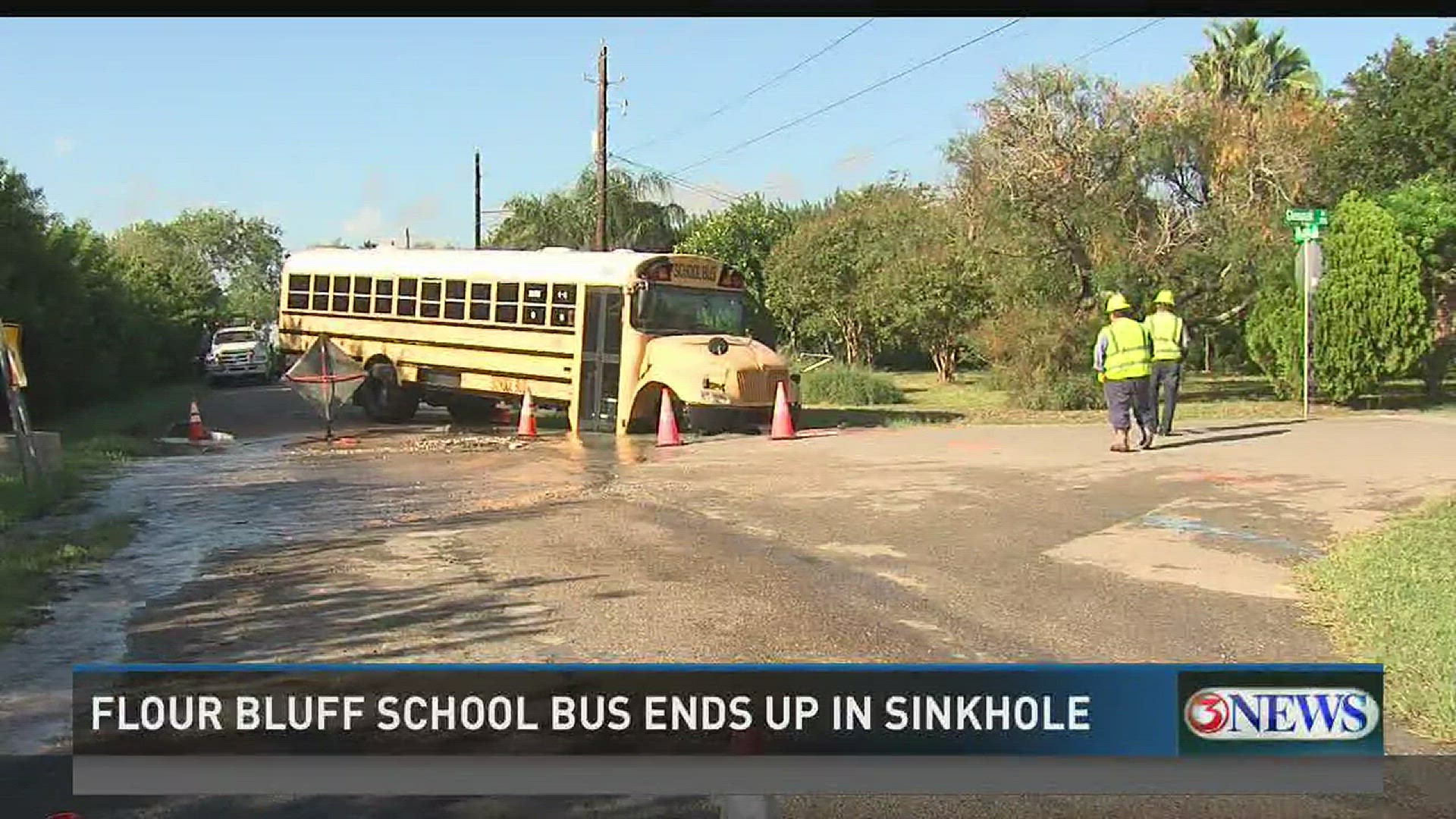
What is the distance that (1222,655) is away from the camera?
135 inches

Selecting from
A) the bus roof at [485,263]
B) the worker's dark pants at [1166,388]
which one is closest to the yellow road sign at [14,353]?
the bus roof at [485,263]

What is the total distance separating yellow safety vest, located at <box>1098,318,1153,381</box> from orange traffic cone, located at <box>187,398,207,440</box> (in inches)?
233

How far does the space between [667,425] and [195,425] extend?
14.4 feet

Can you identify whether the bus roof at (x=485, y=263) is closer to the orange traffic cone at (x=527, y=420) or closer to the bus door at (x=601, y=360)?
the bus door at (x=601, y=360)

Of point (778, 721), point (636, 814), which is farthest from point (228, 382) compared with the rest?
point (778, 721)

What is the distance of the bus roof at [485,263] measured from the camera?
485 centimetres

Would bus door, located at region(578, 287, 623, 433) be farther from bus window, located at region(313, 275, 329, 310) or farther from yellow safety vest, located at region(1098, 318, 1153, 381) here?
bus window, located at region(313, 275, 329, 310)

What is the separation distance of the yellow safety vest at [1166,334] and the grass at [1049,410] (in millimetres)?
671

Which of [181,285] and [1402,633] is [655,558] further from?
[1402,633]

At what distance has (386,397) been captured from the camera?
327 inches

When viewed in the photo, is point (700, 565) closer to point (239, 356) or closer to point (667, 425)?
point (239, 356)

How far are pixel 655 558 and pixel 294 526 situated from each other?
164 cm

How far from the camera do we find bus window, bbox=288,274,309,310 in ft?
13.5

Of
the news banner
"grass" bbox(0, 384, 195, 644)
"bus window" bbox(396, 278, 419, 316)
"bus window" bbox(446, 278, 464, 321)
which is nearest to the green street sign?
"bus window" bbox(446, 278, 464, 321)
